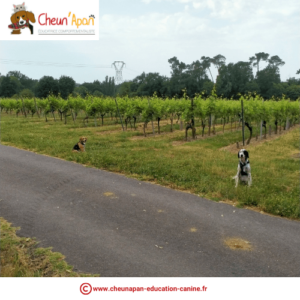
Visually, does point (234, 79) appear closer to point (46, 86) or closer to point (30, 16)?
point (46, 86)

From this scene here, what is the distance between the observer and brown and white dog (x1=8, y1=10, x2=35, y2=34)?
5.98m

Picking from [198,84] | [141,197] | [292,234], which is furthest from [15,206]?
[198,84]

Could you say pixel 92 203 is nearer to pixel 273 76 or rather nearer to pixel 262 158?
pixel 262 158

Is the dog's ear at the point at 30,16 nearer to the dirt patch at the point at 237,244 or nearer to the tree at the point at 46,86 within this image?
the dirt patch at the point at 237,244

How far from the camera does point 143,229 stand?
6.34 metres

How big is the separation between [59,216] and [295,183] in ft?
23.8

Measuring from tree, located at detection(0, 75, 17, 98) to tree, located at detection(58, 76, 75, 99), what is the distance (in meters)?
14.5

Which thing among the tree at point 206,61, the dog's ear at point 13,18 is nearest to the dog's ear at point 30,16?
the dog's ear at point 13,18

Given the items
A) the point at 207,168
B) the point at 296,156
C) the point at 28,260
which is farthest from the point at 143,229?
the point at 296,156

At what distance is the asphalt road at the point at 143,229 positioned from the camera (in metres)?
4.98

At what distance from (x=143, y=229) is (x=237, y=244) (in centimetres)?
192

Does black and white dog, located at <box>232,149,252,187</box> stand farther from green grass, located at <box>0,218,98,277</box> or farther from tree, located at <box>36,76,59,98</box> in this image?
tree, located at <box>36,76,59,98</box>

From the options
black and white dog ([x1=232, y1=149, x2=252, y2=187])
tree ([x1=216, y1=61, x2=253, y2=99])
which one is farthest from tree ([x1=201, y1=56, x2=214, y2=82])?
black and white dog ([x1=232, y1=149, x2=252, y2=187])

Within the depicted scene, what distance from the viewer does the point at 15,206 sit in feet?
24.8
